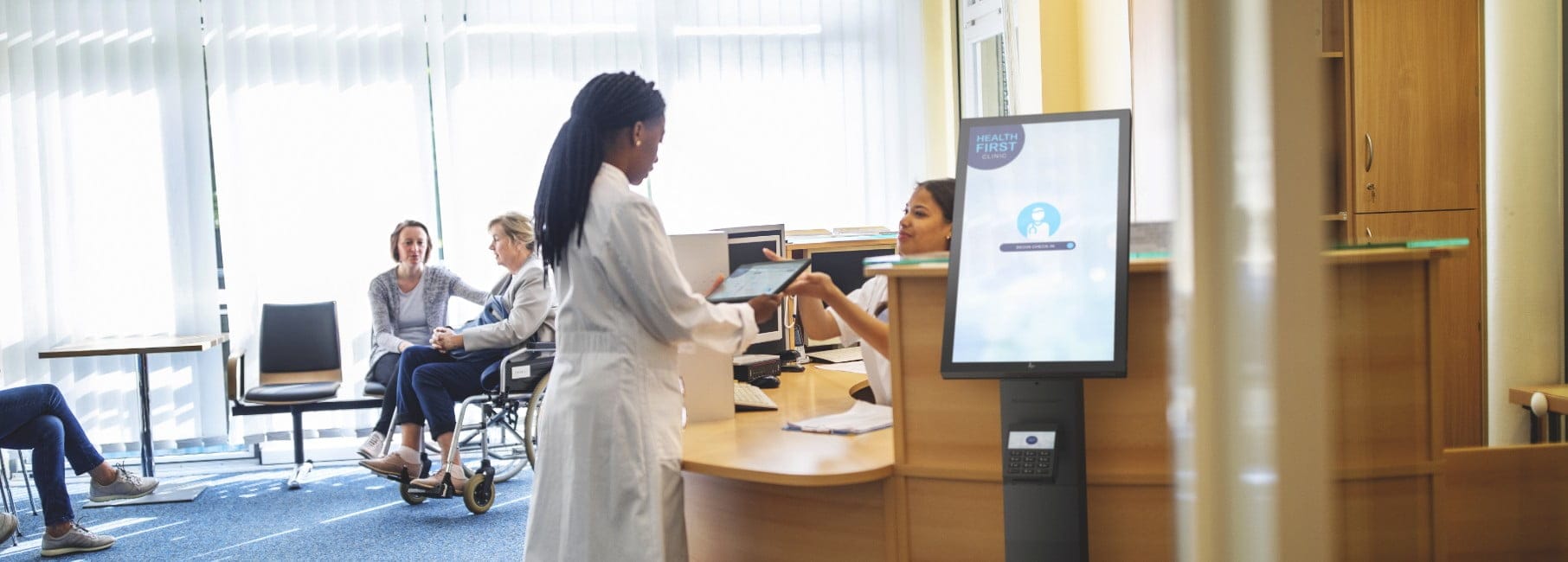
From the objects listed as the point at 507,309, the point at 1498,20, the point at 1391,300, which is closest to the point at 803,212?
the point at 507,309

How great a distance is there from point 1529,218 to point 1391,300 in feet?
11.5

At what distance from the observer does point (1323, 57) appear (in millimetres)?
335

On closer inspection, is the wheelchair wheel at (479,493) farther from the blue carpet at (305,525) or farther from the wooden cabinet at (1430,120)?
the wooden cabinet at (1430,120)

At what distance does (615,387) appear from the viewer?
83.0 inches

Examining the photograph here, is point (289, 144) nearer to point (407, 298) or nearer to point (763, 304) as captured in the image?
point (407, 298)

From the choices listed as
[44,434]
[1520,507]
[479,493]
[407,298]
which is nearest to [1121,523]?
[1520,507]

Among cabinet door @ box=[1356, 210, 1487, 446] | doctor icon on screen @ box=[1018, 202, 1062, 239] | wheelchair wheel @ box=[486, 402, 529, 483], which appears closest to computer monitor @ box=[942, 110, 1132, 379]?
doctor icon on screen @ box=[1018, 202, 1062, 239]

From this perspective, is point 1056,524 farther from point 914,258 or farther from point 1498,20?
point 1498,20

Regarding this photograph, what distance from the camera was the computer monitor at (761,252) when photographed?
3.30 metres

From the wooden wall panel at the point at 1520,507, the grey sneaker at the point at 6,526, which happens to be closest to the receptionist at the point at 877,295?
the wooden wall panel at the point at 1520,507

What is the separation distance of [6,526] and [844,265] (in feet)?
10.1

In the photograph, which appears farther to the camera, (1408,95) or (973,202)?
(1408,95)

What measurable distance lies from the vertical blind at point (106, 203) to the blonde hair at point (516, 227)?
187 centimetres

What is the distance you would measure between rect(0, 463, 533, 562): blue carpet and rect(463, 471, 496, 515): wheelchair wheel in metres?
0.03
